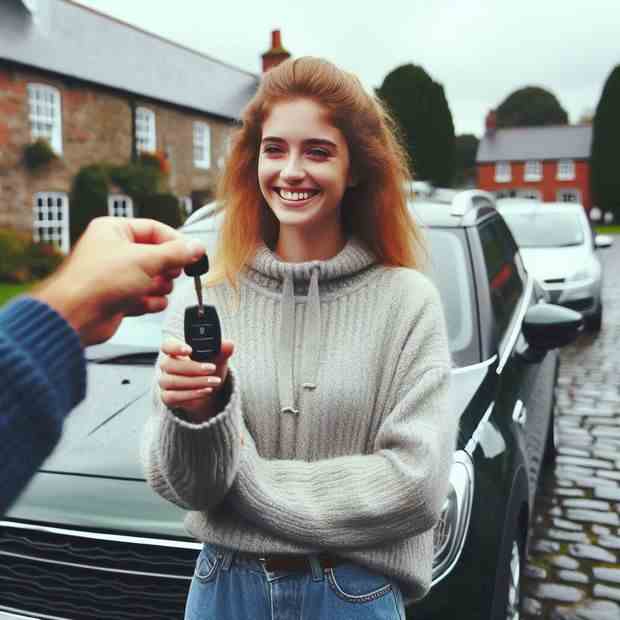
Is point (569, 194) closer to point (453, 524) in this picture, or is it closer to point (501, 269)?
point (501, 269)

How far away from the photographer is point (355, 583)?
1611 millimetres

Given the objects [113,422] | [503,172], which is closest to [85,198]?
[113,422]

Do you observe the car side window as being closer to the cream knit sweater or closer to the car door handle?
the car door handle

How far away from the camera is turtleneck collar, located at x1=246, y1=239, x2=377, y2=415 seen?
1741mm

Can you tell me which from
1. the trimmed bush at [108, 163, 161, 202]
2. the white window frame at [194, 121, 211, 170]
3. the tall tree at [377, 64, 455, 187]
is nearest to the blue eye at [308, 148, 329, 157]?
the trimmed bush at [108, 163, 161, 202]

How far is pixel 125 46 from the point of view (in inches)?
1009

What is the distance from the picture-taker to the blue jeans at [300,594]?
160cm

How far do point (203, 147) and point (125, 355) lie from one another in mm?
26567

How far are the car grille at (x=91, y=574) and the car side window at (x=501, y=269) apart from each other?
1.97m

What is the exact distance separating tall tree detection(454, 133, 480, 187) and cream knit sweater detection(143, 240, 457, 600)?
72.2 metres

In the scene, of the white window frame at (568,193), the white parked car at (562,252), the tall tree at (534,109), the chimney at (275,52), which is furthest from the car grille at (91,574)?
the tall tree at (534,109)

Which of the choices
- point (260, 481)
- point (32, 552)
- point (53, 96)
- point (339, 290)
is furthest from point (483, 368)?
point (53, 96)

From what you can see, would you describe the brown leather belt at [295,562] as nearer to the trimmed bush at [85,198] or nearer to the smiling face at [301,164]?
the smiling face at [301,164]

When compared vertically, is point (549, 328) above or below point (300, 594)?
above
